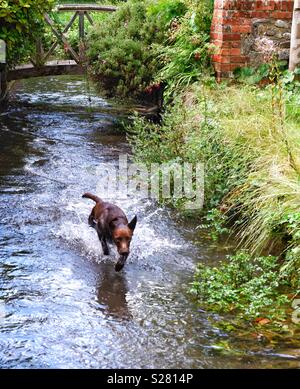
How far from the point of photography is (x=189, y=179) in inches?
325

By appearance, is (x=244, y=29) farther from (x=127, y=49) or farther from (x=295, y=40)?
(x=127, y=49)

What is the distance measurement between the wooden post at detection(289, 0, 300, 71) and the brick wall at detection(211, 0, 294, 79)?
232mm

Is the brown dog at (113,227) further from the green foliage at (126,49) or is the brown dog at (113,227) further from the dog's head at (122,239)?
the green foliage at (126,49)

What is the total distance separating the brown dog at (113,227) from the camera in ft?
21.9

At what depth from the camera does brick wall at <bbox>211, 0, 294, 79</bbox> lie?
10203 mm

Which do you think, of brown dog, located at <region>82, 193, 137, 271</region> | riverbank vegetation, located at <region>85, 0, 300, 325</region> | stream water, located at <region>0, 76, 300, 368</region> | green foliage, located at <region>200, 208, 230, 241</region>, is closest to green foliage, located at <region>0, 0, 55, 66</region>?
riverbank vegetation, located at <region>85, 0, 300, 325</region>

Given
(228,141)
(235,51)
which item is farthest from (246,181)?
(235,51)

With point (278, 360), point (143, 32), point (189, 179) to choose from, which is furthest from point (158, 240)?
point (143, 32)

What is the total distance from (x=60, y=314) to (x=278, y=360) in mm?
1747

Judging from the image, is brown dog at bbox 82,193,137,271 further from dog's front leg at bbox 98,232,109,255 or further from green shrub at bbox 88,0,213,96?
green shrub at bbox 88,0,213,96

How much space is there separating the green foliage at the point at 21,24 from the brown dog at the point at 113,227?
5042mm

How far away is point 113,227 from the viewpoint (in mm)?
6844

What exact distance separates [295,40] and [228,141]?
3.04m

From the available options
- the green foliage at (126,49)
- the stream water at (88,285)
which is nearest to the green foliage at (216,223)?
the stream water at (88,285)
